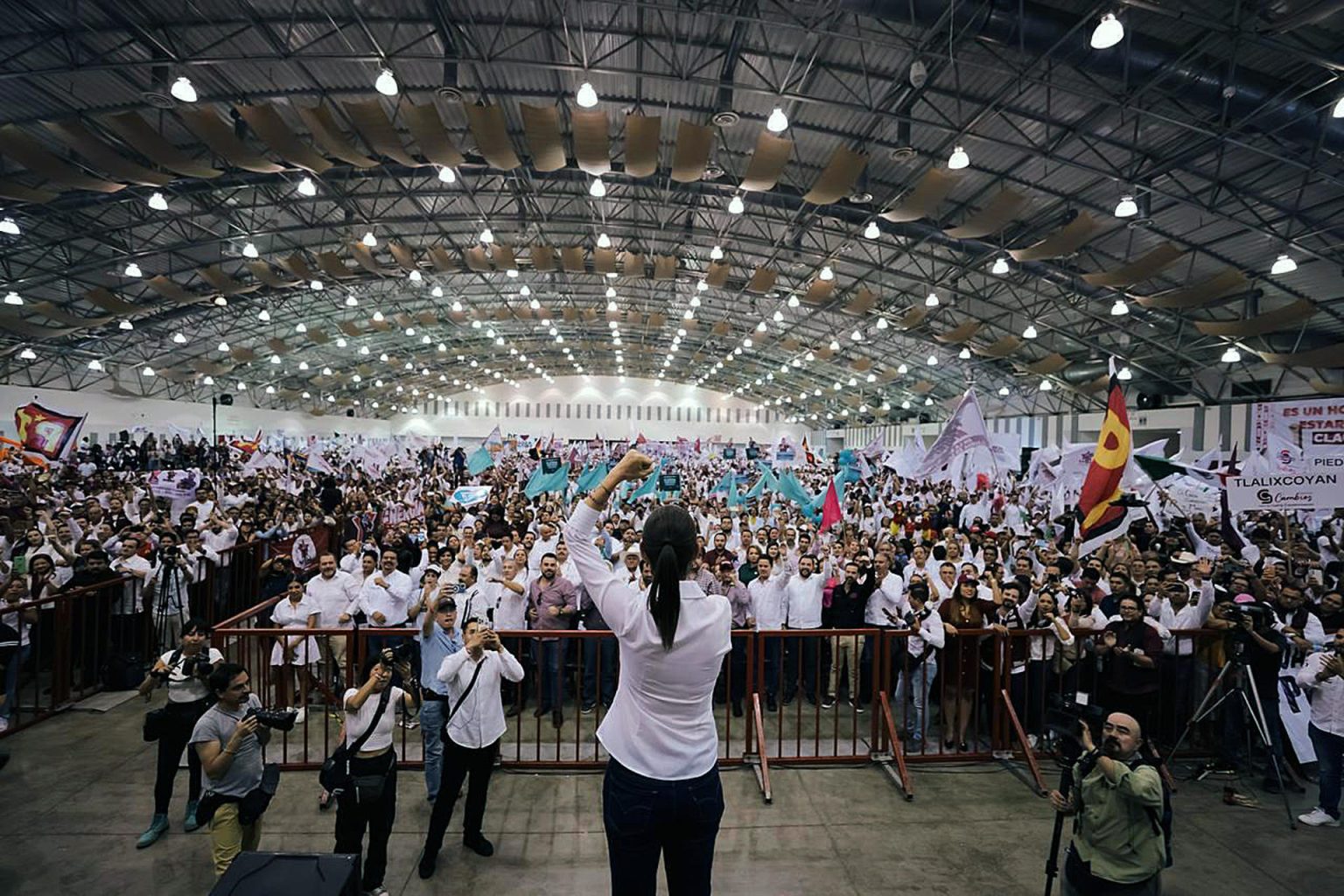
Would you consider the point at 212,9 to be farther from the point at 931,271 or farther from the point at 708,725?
the point at 931,271

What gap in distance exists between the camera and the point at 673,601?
1.68 meters

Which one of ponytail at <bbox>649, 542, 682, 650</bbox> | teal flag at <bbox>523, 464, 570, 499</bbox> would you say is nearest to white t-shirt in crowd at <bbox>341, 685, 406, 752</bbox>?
ponytail at <bbox>649, 542, 682, 650</bbox>

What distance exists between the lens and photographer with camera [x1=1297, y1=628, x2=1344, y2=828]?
4840mm

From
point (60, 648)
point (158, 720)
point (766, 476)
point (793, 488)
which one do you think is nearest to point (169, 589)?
point (60, 648)

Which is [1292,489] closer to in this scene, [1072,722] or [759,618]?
[759,618]

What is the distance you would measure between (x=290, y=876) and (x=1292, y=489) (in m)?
10.0

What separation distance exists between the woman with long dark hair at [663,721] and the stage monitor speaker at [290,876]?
131cm

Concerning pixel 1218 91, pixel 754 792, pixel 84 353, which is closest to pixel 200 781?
pixel 754 792

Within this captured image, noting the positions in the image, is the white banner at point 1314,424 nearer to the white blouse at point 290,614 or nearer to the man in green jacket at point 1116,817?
the man in green jacket at point 1116,817

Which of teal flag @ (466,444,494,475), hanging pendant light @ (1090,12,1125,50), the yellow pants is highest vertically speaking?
hanging pendant light @ (1090,12,1125,50)

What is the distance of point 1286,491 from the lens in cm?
754

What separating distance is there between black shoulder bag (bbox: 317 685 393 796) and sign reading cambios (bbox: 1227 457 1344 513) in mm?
9002

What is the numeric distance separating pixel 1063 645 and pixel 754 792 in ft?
10.6

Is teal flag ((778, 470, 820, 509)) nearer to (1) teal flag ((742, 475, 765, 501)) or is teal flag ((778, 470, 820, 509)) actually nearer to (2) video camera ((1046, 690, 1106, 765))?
(1) teal flag ((742, 475, 765, 501))
